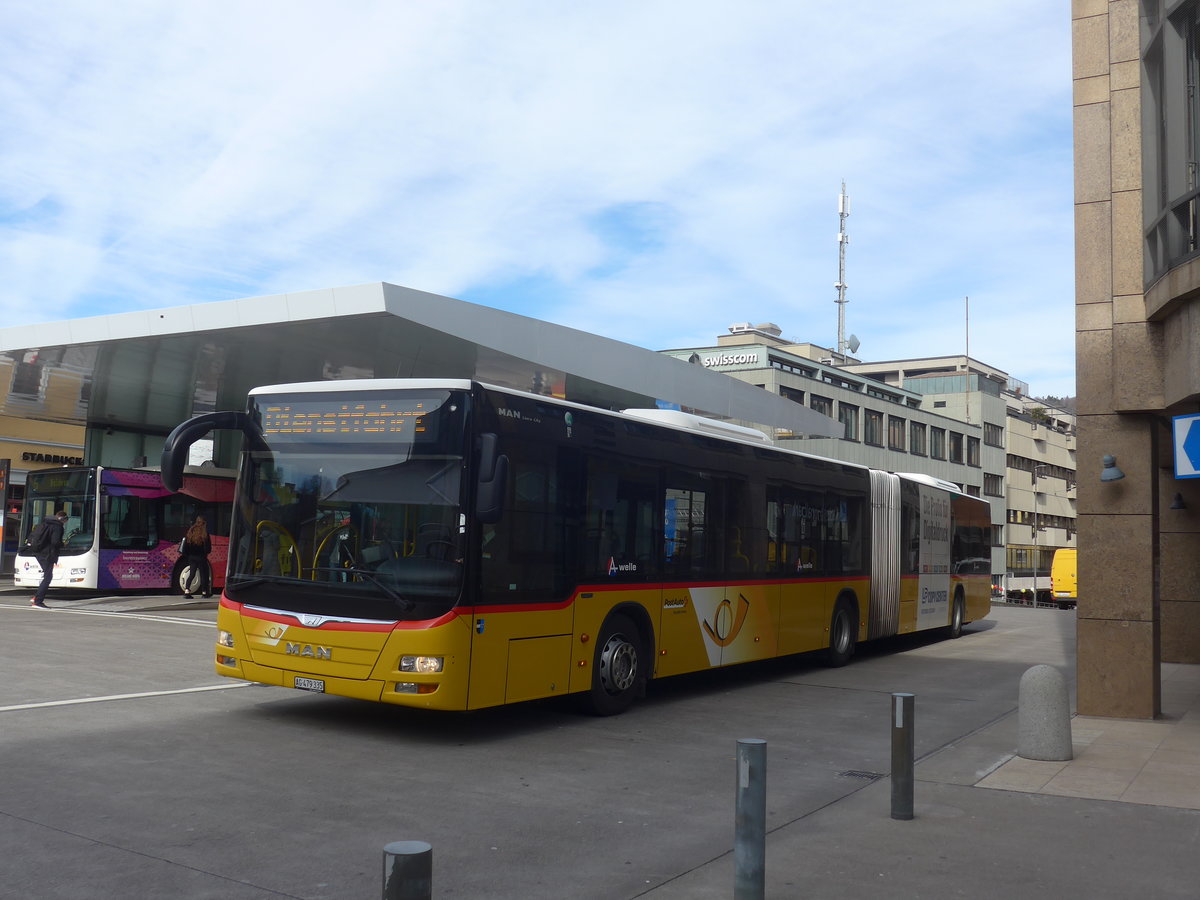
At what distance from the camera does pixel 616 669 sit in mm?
11070

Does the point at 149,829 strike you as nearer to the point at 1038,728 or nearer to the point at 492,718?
the point at 492,718

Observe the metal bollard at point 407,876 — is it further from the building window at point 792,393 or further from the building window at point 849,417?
the building window at point 849,417

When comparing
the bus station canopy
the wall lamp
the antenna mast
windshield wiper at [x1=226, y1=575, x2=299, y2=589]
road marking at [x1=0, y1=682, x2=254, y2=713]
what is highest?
the antenna mast

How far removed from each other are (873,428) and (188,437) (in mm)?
75319

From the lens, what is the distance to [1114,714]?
11.6 m

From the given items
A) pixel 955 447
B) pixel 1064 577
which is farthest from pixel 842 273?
pixel 1064 577

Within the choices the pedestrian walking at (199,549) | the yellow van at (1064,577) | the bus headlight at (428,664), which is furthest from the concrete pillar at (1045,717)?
the yellow van at (1064,577)

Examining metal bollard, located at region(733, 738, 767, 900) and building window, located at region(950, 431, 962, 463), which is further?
building window, located at region(950, 431, 962, 463)

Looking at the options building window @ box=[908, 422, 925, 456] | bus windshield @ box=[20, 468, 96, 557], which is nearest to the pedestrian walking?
bus windshield @ box=[20, 468, 96, 557]

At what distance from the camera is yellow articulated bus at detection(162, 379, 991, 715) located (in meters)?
9.05

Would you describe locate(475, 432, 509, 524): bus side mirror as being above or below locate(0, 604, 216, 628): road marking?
above

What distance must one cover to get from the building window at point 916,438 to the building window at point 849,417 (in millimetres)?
9481

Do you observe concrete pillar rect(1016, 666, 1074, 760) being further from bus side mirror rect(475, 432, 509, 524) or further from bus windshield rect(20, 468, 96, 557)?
bus windshield rect(20, 468, 96, 557)

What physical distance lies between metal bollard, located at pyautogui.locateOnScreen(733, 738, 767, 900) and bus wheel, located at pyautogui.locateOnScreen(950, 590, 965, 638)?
17.7 meters
